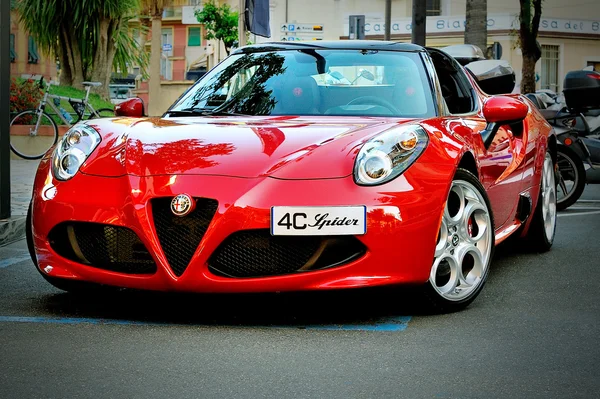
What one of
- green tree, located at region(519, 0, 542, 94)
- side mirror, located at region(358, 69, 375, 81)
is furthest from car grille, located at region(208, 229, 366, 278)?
green tree, located at region(519, 0, 542, 94)

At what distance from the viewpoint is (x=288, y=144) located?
4922 millimetres

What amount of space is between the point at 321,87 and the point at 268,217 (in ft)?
4.79

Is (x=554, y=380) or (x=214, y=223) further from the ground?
(x=214, y=223)

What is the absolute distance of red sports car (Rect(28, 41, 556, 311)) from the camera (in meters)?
4.66

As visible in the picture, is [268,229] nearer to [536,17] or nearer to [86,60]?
[536,17]

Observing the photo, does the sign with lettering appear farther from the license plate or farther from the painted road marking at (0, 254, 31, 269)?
the license plate

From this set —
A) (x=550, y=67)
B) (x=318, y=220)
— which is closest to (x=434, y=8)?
(x=550, y=67)

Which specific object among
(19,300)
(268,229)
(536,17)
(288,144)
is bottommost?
(19,300)

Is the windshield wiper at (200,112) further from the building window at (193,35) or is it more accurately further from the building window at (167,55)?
the building window at (193,35)

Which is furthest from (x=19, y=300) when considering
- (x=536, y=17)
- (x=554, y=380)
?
(x=536, y=17)

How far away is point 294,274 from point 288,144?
59cm

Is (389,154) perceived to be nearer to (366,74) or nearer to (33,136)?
(366,74)

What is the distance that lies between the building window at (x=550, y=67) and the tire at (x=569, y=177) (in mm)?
34899

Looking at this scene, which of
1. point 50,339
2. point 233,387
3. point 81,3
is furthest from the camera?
point 81,3
